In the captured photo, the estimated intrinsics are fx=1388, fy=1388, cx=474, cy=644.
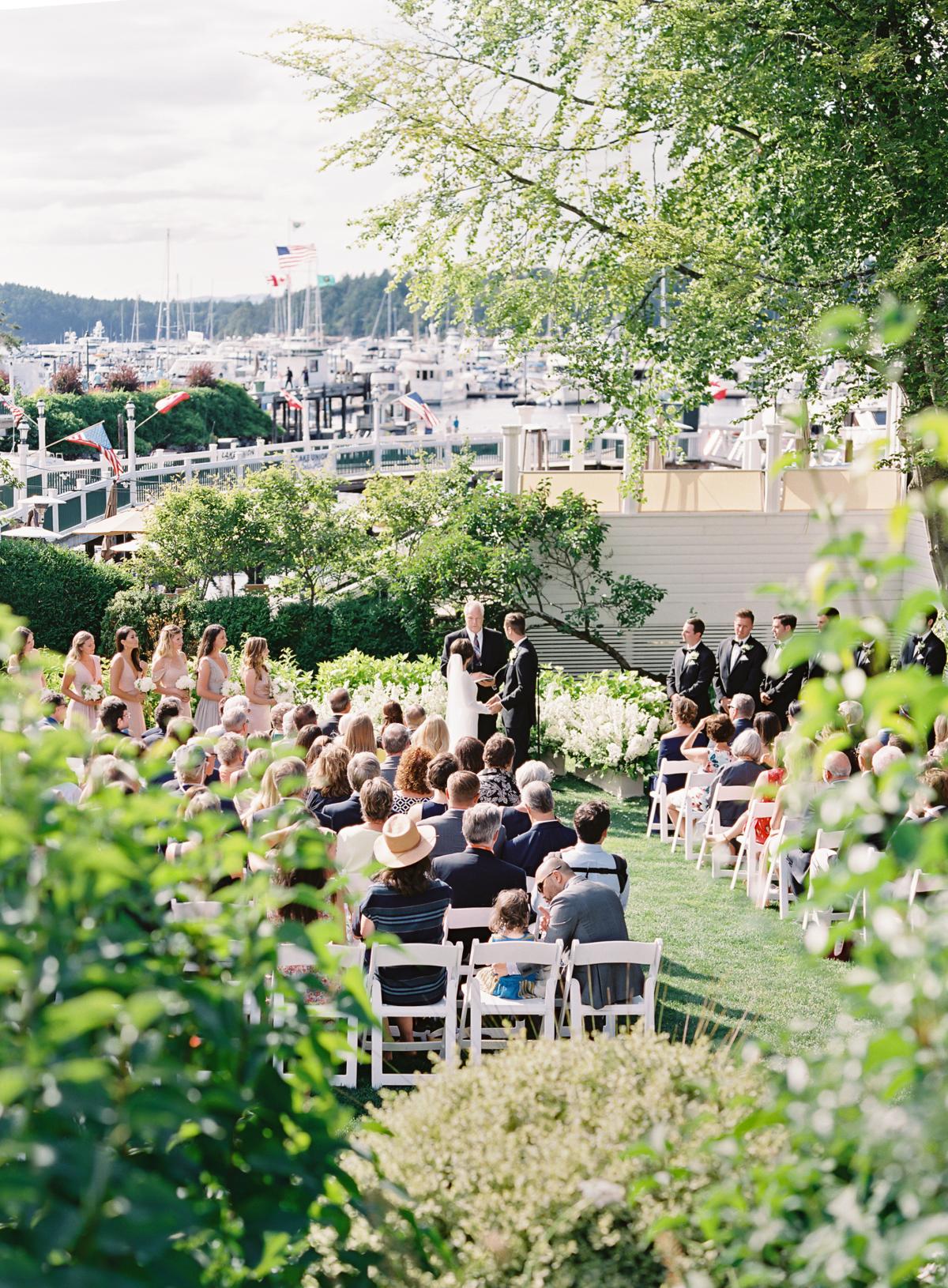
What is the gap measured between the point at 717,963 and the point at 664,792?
2.82 meters

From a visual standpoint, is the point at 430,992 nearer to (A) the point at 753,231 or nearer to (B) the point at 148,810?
(B) the point at 148,810

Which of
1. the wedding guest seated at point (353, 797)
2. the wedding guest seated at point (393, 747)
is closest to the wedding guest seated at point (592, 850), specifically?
the wedding guest seated at point (353, 797)

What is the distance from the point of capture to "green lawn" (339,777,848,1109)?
7.62 metres

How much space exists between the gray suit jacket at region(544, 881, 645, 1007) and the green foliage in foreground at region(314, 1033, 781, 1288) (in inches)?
108

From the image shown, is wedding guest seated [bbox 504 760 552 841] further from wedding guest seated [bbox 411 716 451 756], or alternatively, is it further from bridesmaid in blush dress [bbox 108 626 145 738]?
bridesmaid in blush dress [bbox 108 626 145 738]

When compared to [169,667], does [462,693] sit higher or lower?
lower

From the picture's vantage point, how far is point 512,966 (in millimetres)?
6949

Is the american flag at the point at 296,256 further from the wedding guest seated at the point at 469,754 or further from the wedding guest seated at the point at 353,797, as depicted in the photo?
the wedding guest seated at the point at 353,797

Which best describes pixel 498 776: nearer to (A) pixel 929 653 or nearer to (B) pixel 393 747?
(B) pixel 393 747

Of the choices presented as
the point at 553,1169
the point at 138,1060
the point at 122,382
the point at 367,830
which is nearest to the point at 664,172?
the point at 367,830

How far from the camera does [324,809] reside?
8211 mm

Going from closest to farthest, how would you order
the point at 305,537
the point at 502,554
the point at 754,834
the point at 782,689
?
the point at 754,834 < the point at 782,689 < the point at 502,554 < the point at 305,537

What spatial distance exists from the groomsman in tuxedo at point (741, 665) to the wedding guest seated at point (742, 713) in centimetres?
150

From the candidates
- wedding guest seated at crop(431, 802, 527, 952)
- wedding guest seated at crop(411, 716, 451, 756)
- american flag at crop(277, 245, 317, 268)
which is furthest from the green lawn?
american flag at crop(277, 245, 317, 268)
